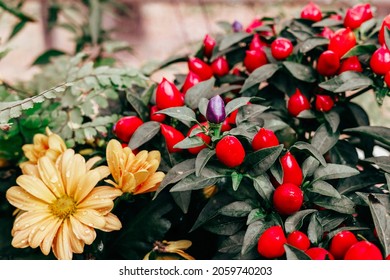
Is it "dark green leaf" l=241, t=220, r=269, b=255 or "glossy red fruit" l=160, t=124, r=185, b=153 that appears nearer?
"dark green leaf" l=241, t=220, r=269, b=255

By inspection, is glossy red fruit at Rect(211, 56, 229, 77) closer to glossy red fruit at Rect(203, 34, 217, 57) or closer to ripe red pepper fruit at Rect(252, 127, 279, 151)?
glossy red fruit at Rect(203, 34, 217, 57)

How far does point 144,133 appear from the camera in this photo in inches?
27.5

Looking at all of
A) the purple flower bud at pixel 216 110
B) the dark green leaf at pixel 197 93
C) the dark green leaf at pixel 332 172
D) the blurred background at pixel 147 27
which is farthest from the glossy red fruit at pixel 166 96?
the blurred background at pixel 147 27

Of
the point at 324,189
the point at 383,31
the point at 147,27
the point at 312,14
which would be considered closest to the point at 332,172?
the point at 324,189

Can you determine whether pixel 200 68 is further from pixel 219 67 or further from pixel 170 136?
pixel 170 136

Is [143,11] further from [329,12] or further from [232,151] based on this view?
[232,151]

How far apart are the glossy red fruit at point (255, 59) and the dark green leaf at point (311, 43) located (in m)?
0.06

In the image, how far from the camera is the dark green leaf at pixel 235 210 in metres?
0.62

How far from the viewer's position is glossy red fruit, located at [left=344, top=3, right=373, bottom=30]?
31.5 inches

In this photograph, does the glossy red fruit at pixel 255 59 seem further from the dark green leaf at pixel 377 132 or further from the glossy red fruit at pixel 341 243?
the glossy red fruit at pixel 341 243

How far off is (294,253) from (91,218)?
10.2 inches

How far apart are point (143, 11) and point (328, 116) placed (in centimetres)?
197

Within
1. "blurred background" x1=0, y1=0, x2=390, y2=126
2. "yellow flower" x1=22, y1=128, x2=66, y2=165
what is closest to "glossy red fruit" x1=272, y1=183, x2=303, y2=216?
"yellow flower" x1=22, y1=128, x2=66, y2=165

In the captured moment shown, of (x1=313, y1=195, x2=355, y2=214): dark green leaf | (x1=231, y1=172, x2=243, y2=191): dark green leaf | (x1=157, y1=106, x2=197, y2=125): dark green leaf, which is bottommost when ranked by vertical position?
(x1=313, y1=195, x2=355, y2=214): dark green leaf
